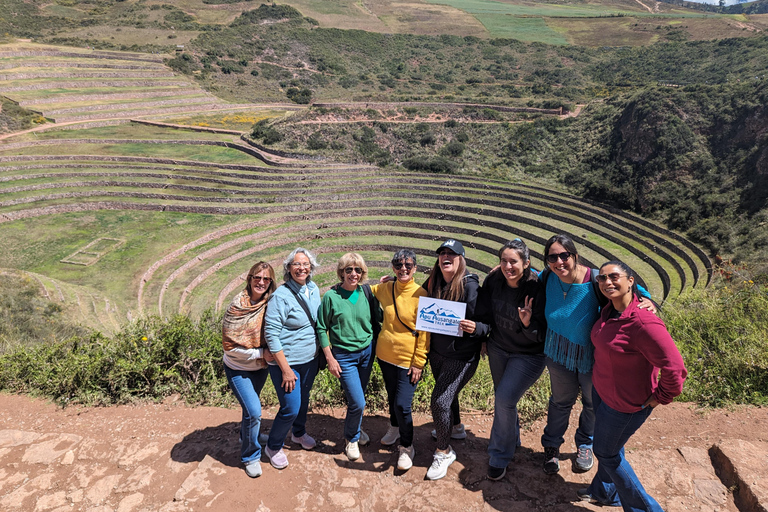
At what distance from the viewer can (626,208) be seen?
23.3 m

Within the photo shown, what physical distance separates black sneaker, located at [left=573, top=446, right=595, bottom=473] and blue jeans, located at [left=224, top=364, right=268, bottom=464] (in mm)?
3060

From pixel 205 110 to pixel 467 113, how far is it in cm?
2663

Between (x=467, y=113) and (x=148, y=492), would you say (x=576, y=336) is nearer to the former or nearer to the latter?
(x=148, y=492)

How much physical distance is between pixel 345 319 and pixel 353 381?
0.66 meters

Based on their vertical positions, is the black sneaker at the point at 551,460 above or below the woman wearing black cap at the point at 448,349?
below

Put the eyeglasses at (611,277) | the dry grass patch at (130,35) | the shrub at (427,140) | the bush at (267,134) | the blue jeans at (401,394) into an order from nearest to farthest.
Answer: the eyeglasses at (611,277) < the blue jeans at (401,394) < the bush at (267,134) < the shrub at (427,140) < the dry grass patch at (130,35)

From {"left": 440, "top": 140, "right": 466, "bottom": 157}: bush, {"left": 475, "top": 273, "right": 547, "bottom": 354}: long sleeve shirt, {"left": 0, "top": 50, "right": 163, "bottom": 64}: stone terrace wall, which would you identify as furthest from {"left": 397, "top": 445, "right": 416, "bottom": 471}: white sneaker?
{"left": 0, "top": 50, "right": 163, "bottom": 64}: stone terrace wall

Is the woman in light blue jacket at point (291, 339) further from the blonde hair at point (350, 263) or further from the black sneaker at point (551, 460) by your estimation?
the black sneaker at point (551, 460)

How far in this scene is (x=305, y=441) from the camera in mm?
4281

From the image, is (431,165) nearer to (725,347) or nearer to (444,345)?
(725,347)

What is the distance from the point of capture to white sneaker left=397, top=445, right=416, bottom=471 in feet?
12.9

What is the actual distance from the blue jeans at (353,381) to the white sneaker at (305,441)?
1.33 feet

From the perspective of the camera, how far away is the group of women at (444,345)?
11.0 ft

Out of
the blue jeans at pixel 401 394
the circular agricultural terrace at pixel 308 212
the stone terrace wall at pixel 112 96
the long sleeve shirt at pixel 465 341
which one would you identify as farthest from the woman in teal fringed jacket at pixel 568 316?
the stone terrace wall at pixel 112 96
